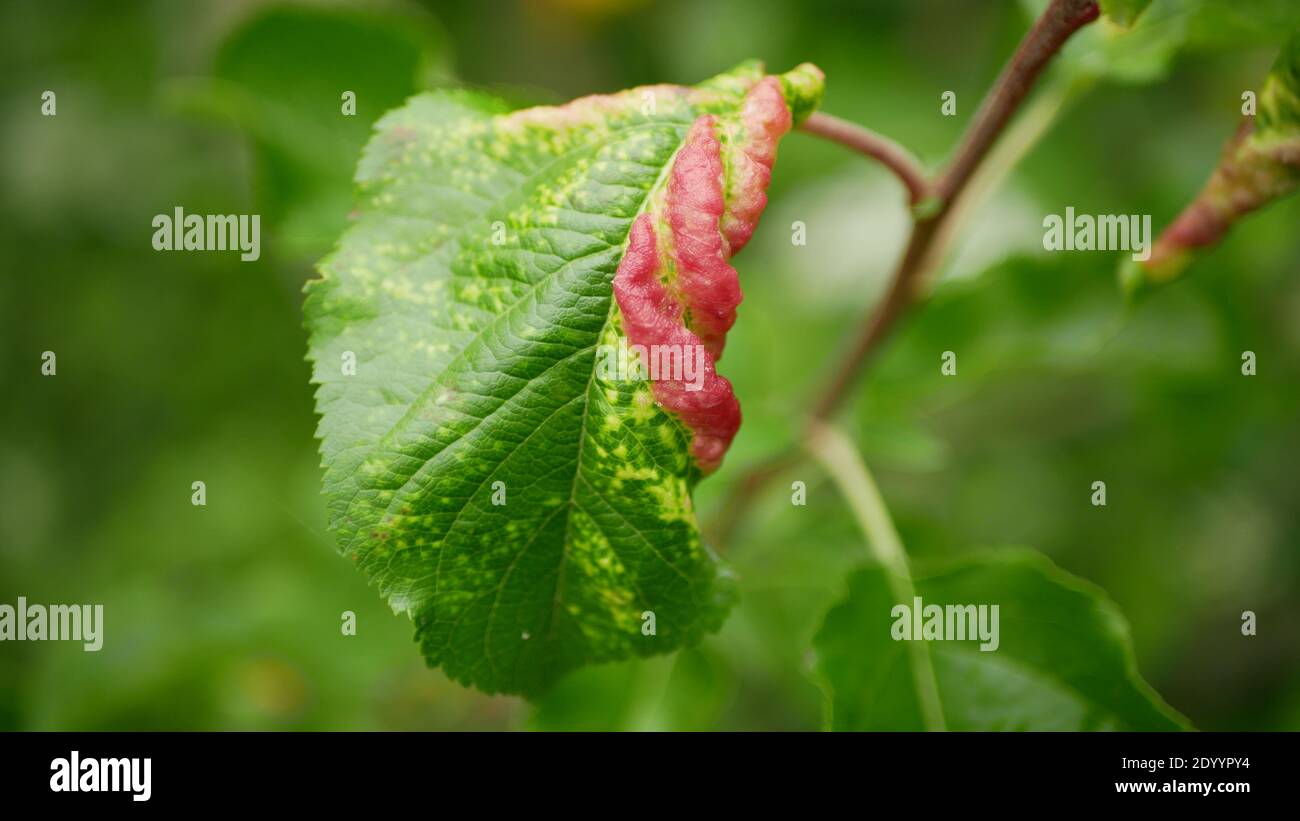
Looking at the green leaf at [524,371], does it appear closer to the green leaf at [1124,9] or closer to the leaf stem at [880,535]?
the green leaf at [1124,9]

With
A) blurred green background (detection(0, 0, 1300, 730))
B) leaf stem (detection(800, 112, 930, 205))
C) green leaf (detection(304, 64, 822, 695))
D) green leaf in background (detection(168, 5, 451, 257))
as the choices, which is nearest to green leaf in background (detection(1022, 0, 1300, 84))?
blurred green background (detection(0, 0, 1300, 730))

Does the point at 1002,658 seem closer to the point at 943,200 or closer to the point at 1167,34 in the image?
the point at 943,200

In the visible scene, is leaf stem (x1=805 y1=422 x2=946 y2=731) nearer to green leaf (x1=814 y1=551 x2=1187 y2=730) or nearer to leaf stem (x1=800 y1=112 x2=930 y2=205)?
green leaf (x1=814 y1=551 x2=1187 y2=730)

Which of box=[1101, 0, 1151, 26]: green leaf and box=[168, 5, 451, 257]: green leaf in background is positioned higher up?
box=[168, 5, 451, 257]: green leaf in background

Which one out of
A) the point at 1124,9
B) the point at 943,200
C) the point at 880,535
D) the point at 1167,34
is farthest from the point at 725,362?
the point at 1124,9

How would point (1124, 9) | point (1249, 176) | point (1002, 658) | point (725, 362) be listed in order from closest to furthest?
point (1124, 9) < point (1249, 176) < point (1002, 658) < point (725, 362)
